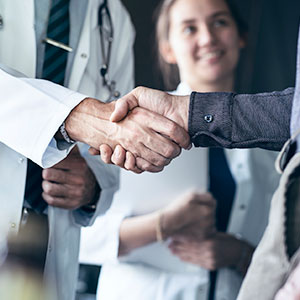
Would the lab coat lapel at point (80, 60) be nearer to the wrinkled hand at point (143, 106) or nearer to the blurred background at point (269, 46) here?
the wrinkled hand at point (143, 106)

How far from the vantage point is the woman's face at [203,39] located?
1.49 m

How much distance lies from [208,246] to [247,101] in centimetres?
66

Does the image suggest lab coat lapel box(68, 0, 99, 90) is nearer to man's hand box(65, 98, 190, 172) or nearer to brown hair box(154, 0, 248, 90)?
man's hand box(65, 98, 190, 172)

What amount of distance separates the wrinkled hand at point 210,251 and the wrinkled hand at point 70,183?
1.45 feet

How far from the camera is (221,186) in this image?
4.90 ft

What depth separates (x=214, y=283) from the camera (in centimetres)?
143

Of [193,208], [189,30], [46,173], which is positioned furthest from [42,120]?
[189,30]

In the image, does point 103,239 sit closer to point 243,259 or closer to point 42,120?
point 243,259

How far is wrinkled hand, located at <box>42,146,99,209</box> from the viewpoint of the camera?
97 centimetres

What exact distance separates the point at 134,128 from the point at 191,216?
55 centimetres

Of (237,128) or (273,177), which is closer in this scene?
(237,128)

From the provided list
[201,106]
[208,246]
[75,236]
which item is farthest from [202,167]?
[201,106]

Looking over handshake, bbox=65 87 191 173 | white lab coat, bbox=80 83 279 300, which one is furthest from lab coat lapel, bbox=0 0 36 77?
white lab coat, bbox=80 83 279 300

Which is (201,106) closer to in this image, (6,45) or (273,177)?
(6,45)
